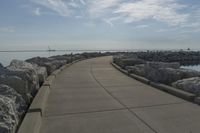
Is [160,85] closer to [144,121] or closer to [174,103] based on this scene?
[174,103]

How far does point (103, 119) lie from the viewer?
5027 mm

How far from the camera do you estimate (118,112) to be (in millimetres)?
5477

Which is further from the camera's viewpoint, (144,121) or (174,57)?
(174,57)

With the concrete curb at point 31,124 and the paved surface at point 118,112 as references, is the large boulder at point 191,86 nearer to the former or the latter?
the paved surface at point 118,112

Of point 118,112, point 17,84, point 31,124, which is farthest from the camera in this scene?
point 17,84

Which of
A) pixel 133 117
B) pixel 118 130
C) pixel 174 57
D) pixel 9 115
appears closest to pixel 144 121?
pixel 133 117

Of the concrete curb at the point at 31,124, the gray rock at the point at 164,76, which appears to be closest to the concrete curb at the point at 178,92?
the gray rock at the point at 164,76

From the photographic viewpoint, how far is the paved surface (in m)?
4.54

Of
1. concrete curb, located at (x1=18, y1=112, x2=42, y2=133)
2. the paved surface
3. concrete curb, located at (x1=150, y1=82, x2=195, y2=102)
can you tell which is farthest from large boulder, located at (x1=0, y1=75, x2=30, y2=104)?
concrete curb, located at (x1=150, y1=82, x2=195, y2=102)

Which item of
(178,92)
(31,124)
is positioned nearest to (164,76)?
(178,92)

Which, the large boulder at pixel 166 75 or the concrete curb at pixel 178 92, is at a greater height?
the large boulder at pixel 166 75

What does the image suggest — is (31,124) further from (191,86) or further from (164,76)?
(164,76)

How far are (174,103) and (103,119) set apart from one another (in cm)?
227

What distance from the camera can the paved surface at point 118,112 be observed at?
454 cm
